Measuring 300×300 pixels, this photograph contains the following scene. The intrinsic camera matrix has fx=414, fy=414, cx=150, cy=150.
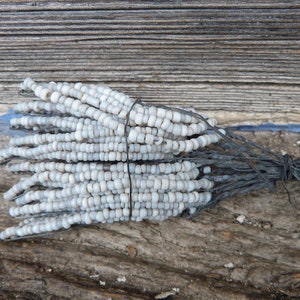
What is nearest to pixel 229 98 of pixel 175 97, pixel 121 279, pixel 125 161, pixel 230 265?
pixel 175 97

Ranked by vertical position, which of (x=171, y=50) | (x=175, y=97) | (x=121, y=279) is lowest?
(x=121, y=279)

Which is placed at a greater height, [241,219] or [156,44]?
[156,44]

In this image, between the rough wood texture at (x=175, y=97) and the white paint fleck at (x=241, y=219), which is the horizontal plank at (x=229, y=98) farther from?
the white paint fleck at (x=241, y=219)

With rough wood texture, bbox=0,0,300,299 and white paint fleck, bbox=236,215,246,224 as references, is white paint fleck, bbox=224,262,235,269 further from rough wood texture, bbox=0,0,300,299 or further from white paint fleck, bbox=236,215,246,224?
white paint fleck, bbox=236,215,246,224

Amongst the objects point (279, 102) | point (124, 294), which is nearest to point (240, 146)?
point (279, 102)

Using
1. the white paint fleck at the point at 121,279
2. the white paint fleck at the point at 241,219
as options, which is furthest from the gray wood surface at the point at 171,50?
the white paint fleck at the point at 121,279

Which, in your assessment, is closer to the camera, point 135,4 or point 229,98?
point 135,4

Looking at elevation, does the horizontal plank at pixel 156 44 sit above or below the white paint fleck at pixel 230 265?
above

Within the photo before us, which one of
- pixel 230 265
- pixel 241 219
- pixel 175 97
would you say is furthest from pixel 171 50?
pixel 230 265

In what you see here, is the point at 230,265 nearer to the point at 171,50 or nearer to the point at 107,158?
the point at 107,158
